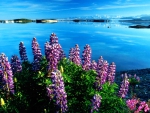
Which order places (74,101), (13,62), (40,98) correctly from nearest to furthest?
(74,101) < (40,98) < (13,62)

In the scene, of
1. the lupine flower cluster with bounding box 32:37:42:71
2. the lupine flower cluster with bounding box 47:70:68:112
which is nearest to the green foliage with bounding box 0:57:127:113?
the lupine flower cluster with bounding box 32:37:42:71

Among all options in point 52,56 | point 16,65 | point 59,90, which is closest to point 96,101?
point 59,90

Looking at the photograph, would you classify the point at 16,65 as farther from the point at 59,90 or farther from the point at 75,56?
the point at 59,90

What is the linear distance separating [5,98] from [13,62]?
1.72 meters

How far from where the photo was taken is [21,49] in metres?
9.98

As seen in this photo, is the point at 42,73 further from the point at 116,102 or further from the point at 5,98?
the point at 116,102

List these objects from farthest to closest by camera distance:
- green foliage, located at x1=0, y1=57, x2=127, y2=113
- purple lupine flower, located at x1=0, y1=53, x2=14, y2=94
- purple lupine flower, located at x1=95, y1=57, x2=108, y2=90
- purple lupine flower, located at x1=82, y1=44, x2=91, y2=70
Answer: purple lupine flower, located at x1=82, y1=44, x2=91, y2=70 < purple lupine flower, located at x1=95, y1=57, x2=108, y2=90 < green foliage, located at x1=0, y1=57, x2=127, y2=113 < purple lupine flower, located at x1=0, y1=53, x2=14, y2=94

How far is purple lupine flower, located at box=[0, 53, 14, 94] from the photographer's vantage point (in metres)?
7.69

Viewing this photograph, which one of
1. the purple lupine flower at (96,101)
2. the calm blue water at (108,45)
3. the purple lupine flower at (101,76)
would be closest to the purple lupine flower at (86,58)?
the purple lupine flower at (101,76)

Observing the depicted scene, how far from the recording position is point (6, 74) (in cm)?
784

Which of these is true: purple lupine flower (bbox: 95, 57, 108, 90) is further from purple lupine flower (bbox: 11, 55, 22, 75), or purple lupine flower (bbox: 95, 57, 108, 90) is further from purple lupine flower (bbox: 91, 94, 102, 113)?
purple lupine flower (bbox: 11, 55, 22, 75)

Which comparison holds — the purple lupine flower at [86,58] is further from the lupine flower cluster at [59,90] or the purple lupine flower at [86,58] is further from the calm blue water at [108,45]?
the lupine flower cluster at [59,90]

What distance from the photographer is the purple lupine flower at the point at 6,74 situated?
769 cm

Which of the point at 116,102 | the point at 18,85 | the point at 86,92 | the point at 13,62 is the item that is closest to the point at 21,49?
the point at 13,62
